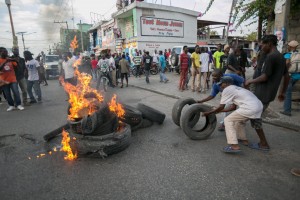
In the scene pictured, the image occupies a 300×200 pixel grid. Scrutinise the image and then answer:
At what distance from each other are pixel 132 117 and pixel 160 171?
1847mm

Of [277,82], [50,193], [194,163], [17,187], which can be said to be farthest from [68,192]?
[277,82]

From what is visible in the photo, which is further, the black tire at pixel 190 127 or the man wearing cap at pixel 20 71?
the man wearing cap at pixel 20 71

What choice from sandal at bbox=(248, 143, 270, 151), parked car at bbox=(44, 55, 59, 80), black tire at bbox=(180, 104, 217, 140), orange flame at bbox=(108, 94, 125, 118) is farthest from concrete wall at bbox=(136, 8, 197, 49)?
sandal at bbox=(248, 143, 270, 151)

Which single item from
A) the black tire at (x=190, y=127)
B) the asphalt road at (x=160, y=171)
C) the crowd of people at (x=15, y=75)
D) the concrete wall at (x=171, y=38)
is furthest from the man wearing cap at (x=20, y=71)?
the concrete wall at (x=171, y=38)

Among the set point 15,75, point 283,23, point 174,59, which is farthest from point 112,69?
point 283,23

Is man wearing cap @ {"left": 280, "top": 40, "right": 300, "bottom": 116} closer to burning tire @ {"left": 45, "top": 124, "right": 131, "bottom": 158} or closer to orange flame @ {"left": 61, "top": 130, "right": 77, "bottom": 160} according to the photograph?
burning tire @ {"left": 45, "top": 124, "right": 131, "bottom": 158}

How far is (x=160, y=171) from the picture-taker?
3270mm

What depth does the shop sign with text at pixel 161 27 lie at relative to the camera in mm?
21531

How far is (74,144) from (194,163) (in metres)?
2.13

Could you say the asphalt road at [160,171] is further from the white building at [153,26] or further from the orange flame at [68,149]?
the white building at [153,26]

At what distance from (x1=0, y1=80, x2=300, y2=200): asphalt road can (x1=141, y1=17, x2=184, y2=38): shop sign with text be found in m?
18.6

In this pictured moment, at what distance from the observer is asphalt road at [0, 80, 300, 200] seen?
109 inches

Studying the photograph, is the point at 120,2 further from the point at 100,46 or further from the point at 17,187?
the point at 17,187

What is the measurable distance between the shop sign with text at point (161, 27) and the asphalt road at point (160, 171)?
18639 millimetres
